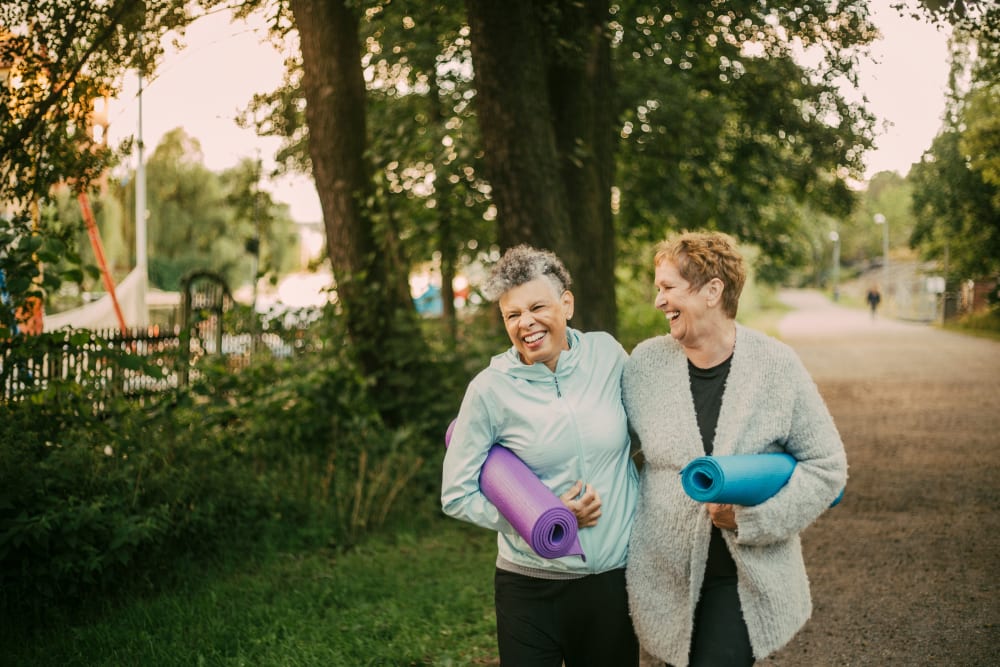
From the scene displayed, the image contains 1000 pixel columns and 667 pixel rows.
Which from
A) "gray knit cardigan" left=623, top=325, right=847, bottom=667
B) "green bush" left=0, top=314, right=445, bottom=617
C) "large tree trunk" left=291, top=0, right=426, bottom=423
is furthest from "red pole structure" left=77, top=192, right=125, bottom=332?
"gray knit cardigan" left=623, top=325, right=847, bottom=667

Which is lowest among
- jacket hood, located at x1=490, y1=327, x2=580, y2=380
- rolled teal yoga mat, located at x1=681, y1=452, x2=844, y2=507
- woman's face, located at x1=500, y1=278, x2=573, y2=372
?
rolled teal yoga mat, located at x1=681, y1=452, x2=844, y2=507

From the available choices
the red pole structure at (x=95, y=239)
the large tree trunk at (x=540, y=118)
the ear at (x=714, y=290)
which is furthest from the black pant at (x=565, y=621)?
the red pole structure at (x=95, y=239)

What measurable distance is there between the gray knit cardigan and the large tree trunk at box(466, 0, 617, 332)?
14.0ft

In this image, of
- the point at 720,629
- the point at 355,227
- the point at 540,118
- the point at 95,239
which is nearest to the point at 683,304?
the point at 720,629

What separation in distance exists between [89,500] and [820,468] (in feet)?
15.3

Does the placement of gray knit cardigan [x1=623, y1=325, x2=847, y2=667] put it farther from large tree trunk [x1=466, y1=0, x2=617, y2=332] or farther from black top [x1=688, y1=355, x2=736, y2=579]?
large tree trunk [x1=466, y1=0, x2=617, y2=332]

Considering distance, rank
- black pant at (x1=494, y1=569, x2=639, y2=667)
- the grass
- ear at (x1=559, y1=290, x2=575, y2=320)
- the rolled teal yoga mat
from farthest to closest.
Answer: the grass → ear at (x1=559, y1=290, x2=575, y2=320) → black pant at (x1=494, y1=569, x2=639, y2=667) → the rolled teal yoga mat

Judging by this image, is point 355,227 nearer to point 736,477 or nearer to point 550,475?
point 550,475

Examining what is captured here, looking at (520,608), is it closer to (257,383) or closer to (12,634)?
(12,634)

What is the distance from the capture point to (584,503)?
2949mm

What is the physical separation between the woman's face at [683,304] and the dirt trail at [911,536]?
2.66 meters

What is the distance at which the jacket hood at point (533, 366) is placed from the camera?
10.2 feet

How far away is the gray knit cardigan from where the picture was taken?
2.86 m

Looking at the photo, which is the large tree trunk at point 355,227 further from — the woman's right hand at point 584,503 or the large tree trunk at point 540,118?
the woman's right hand at point 584,503
